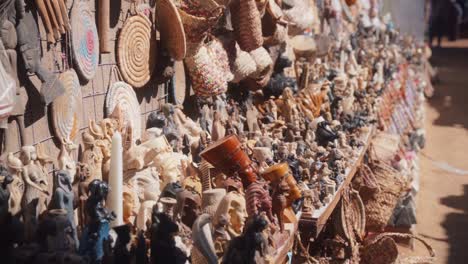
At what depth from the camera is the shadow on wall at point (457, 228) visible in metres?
4.95

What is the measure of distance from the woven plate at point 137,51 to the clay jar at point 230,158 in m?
0.56

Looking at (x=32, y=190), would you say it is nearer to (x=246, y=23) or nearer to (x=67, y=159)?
(x=67, y=159)

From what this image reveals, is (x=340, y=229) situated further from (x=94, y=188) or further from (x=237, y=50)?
(x=94, y=188)

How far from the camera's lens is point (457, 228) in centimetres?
561

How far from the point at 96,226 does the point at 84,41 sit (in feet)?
2.75

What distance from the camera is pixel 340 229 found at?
3.71 m

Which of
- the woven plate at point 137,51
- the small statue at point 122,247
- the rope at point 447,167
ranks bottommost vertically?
the rope at point 447,167

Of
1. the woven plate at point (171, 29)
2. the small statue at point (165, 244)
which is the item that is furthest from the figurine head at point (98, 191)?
the woven plate at point (171, 29)

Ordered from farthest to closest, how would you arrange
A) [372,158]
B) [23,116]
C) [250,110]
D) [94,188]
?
[372,158] → [250,110] → [23,116] → [94,188]

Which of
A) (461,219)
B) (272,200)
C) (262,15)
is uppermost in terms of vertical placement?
(262,15)

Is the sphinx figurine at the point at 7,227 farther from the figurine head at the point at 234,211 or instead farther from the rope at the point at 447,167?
the rope at the point at 447,167

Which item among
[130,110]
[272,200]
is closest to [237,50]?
[130,110]

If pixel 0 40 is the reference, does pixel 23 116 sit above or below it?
below

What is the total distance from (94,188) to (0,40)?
456 millimetres
